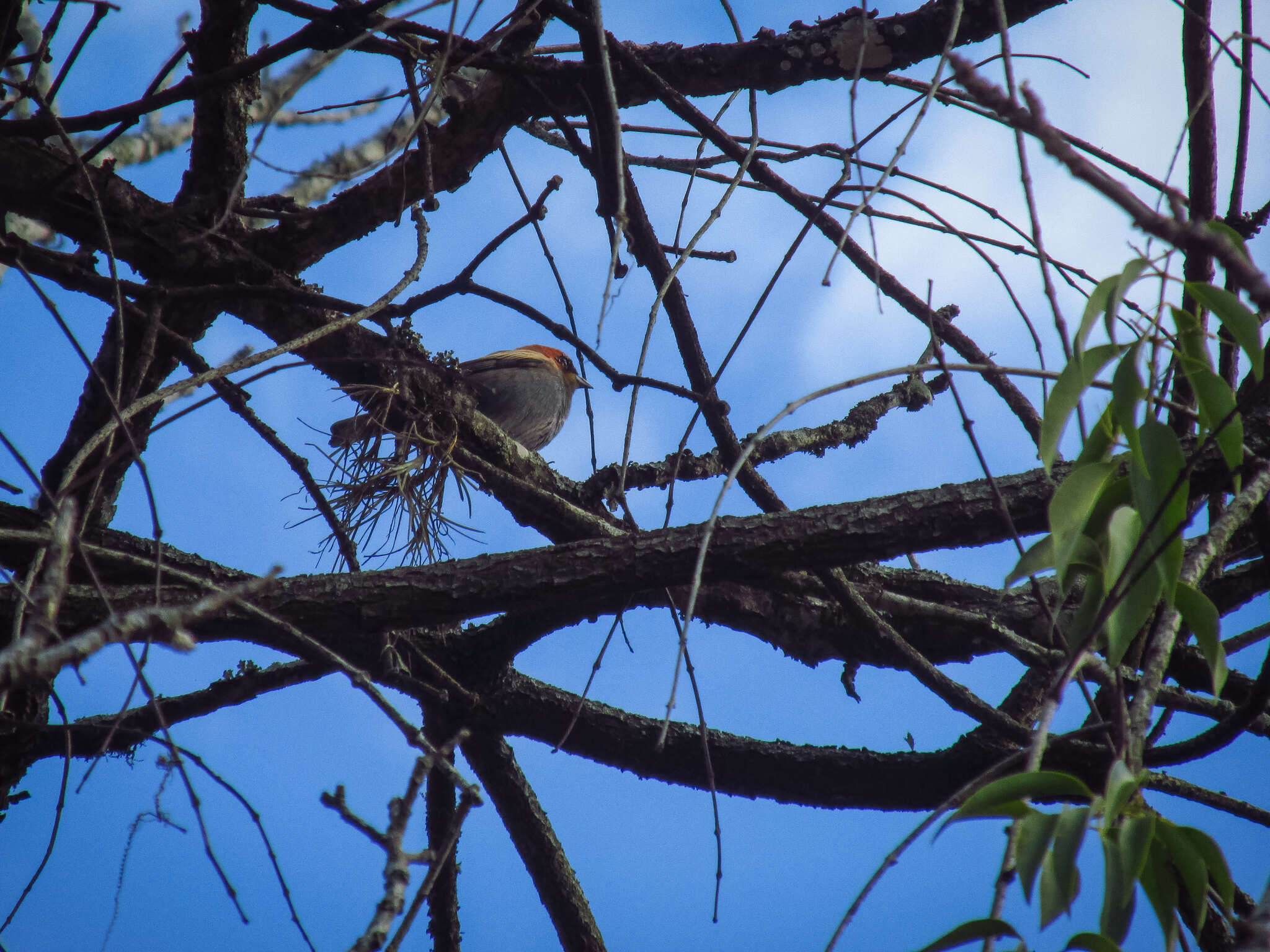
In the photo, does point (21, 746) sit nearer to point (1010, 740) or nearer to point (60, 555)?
point (60, 555)

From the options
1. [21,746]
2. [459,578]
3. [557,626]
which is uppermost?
[557,626]

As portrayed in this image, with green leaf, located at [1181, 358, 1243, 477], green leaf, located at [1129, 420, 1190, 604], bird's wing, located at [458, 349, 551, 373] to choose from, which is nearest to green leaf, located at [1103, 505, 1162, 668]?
green leaf, located at [1129, 420, 1190, 604]

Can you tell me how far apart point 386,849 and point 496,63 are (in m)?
1.75

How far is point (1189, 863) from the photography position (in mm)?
1142

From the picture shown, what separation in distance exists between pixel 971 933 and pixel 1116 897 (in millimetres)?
167

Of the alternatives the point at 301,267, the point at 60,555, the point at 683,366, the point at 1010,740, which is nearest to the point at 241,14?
the point at 301,267

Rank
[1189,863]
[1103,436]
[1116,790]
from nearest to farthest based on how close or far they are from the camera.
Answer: [1116,790] → [1189,863] → [1103,436]

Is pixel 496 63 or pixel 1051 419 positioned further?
pixel 496 63

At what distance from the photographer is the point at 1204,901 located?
113 centimetres

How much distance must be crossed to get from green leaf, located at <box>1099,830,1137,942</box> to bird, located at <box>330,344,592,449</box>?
3744 millimetres

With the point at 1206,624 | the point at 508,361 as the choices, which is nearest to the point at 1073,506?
the point at 1206,624

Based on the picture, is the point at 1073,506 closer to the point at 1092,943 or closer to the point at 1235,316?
the point at 1235,316

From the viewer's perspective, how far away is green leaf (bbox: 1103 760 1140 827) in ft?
3.36

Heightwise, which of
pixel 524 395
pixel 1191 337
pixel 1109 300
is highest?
pixel 524 395
